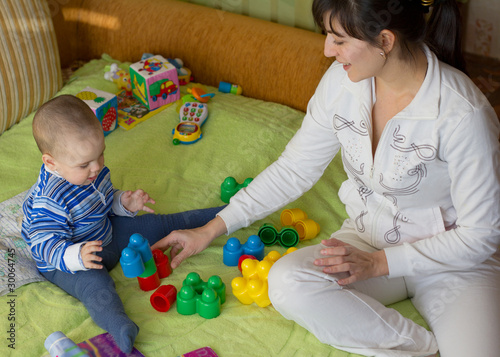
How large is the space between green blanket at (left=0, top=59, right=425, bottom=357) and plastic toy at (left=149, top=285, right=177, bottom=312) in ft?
0.06

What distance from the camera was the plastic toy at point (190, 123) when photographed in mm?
1778

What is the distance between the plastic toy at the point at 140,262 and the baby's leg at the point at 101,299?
60 mm

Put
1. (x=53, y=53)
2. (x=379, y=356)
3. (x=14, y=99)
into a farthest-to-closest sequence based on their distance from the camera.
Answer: (x=53, y=53) < (x=14, y=99) < (x=379, y=356)

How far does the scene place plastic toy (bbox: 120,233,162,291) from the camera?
47.3 inches

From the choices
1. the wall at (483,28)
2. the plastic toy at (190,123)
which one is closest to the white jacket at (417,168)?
the plastic toy at (190,123)

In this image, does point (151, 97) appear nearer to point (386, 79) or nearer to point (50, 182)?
point (50, 182)

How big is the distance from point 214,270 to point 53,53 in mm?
1001

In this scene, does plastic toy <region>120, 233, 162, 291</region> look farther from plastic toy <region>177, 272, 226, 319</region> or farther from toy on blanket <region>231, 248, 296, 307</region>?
toy on blanket <region>231, 248, 296, 307</region>

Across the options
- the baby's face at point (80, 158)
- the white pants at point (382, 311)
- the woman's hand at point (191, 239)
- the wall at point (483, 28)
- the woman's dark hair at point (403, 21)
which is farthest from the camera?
the wall at point (483, 28)

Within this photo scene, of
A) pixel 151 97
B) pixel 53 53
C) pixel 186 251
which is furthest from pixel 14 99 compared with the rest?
pixel 186 251

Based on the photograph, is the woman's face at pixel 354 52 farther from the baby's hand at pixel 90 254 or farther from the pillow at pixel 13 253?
the pillow at pixel 13 253

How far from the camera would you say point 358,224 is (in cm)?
130

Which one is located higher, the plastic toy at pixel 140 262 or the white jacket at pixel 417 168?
the white jacket at pixel 417 168

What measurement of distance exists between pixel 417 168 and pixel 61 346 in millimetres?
776
